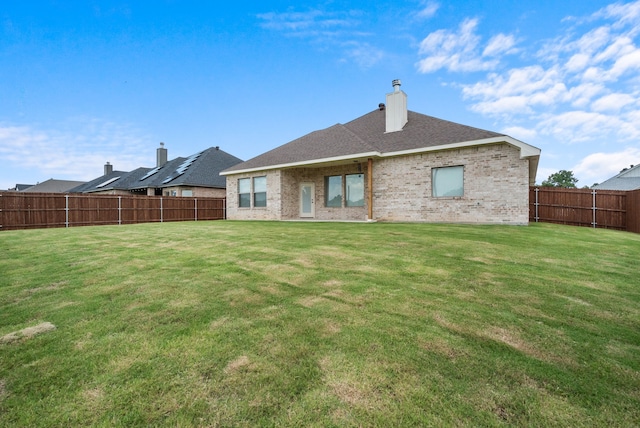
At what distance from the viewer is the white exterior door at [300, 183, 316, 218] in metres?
15.9

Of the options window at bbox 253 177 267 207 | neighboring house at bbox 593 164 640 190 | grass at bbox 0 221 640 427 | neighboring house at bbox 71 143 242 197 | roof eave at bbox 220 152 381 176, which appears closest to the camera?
grass at bbox 0 221 640 427

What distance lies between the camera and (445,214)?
11820 mm

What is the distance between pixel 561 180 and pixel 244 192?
190 ft

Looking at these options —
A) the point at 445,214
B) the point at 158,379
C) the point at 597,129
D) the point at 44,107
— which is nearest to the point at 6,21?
the point at 44,107

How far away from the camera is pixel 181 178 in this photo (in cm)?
2330

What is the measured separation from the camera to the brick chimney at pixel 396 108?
14453 mm

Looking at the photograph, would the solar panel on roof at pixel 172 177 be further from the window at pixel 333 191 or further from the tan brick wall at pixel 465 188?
the tan brick wall at pixel 465 188

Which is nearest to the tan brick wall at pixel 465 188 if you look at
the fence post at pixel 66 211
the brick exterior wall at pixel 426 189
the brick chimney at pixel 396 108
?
the brick exterior wall at pixel 426 189

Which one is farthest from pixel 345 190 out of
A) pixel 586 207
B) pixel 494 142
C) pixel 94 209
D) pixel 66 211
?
pixel 66 211

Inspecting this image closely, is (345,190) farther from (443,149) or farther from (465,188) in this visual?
(465,188)

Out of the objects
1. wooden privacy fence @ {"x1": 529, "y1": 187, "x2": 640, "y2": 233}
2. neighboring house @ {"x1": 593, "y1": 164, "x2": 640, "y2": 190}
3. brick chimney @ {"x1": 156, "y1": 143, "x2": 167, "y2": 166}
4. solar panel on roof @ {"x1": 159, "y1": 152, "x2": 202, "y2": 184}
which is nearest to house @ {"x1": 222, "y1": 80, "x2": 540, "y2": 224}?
wooden privacy fence @ {"x1": 529, "y1": 187, "x2": 640, "y2": 233}

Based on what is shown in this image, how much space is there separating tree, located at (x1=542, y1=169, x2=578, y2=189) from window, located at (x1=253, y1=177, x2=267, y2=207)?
53.4 metres

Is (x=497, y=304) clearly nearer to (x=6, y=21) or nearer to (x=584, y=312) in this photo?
(x=584, y=312)

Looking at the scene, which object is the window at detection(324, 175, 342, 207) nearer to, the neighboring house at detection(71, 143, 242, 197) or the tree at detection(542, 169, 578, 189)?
the neighboring house at detection(71, 143, 242, 197)
